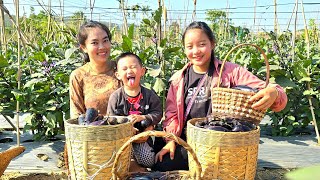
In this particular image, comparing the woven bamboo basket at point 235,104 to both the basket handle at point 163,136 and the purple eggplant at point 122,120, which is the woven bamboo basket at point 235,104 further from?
Answer: the purple eggplant at point 122,120

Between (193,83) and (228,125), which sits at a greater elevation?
(193,83)

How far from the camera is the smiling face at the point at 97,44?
1972 mm

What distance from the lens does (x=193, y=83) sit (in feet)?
6.38

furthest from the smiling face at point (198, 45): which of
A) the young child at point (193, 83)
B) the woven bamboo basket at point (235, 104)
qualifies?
the woven bamboo basket at point (235, 104)

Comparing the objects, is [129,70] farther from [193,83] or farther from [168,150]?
[168,150]

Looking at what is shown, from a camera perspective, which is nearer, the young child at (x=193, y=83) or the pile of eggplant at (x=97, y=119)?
the pile of eggplant at (x=97, y=119)

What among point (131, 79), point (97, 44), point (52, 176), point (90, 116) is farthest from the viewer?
point (52, 176)

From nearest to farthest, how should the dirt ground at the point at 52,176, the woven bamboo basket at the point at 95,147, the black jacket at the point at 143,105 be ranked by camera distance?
the woven bamboo basket at the point at 95,147, the black jacket at the point at 143,105, the dirt ground at the point at 52,176

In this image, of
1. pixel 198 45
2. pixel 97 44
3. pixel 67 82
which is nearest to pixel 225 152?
pixel 198 45

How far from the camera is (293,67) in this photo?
2.89 metres

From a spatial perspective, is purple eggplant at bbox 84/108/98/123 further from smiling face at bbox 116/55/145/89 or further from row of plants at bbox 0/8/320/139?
row of plants at bbox 0/8/320/139

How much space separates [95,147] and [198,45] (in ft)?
2.34

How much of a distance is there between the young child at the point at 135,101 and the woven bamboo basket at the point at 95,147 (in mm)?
283

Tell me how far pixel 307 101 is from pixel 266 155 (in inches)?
30.7
